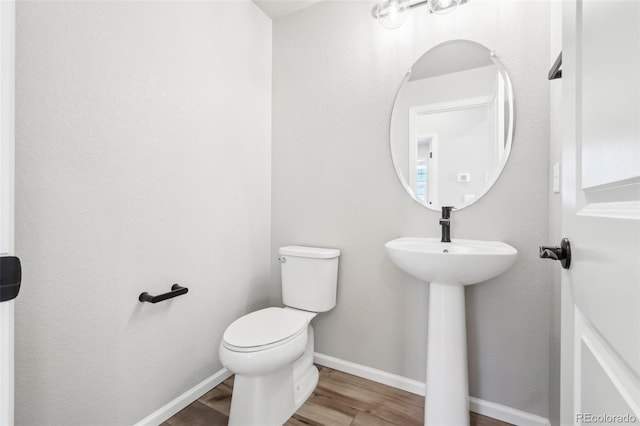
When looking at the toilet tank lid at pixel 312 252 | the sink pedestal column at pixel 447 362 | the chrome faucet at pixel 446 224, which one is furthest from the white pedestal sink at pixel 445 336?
the toilet tank lid at pixel 312 252

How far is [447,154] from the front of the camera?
1.58 metres

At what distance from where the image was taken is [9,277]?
576mm

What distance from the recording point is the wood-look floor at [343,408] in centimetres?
139

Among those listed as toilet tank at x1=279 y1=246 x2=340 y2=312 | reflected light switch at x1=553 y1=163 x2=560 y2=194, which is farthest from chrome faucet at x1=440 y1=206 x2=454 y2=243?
toilet tank at x1=279 y1=246 x2=340 y2=312

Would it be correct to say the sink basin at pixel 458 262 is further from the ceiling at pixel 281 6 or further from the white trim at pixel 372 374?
the ceiling at pixel 281 6

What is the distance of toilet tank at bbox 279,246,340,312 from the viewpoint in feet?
5.69

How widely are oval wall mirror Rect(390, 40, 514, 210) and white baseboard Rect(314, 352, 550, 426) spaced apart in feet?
3.37

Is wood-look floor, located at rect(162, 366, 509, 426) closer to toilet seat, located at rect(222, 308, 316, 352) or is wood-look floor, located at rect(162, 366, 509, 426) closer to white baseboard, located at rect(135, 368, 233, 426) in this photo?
white baseboard, located at rect(135, 368, 233, 426)

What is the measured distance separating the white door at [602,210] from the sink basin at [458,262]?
1.61ft

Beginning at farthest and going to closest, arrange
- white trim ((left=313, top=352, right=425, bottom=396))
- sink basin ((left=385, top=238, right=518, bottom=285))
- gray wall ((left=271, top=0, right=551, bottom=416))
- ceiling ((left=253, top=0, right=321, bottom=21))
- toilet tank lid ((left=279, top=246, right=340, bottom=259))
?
1. ceiling ((left=253, top=0, right=321, bottom=21))
2. toilet tank lid ((left=279, top=246, right=340, bottom=259))
3. white trim ((left=313, top=352, right=425, bottom=396))
4. gray wall ((left=271, top=0, right=551, bottom=416))
5. sink basin ((left=385, top=238, right=518, bottom=285))

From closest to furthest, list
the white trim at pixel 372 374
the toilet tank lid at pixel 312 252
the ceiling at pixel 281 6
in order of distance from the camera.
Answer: the white trim at pixel 372 374 → the toilet tank lid at pixel 312 252 → the ceiling at pixel 281 6

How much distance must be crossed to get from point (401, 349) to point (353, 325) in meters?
0.31

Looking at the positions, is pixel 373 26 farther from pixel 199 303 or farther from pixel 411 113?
pixel 199 303

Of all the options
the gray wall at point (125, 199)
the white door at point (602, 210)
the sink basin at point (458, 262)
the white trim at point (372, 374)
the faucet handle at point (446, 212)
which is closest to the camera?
the white door at point (602, 210)
